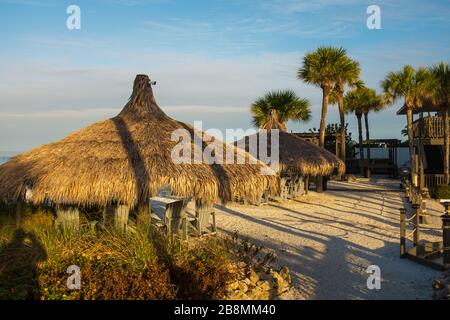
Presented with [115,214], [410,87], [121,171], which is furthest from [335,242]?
[410,87]

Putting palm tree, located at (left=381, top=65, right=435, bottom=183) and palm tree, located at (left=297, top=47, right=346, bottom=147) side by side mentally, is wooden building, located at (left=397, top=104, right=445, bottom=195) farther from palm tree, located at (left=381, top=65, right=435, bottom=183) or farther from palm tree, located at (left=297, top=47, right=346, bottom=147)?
palm tree, located at (left=297, top=47, right=346, bottom=147)

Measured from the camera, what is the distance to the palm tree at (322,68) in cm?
2555

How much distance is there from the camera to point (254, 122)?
97.0ft

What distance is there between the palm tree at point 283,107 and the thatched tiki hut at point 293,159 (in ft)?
15.3

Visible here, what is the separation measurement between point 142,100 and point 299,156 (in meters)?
10.7

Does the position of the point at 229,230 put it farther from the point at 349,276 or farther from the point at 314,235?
the point at 349,276

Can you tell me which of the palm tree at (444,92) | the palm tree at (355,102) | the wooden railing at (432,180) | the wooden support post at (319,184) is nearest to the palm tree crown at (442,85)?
the palm tree at (444,92)

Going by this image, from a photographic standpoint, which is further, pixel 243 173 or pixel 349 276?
pixel 243 173

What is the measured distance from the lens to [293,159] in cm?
2116

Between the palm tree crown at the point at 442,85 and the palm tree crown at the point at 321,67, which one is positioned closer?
the palm tree crown at the point at 442,85

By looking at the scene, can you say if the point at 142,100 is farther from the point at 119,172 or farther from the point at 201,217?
the point at 201,217

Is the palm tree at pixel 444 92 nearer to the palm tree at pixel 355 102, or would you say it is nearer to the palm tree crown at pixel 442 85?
the palm tree crown at pixel 442 85
